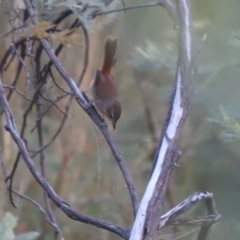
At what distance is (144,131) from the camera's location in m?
2.75

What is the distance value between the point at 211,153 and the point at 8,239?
576mm

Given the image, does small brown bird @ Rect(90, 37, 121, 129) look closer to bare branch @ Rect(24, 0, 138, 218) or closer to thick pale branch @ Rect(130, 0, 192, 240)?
bare branch @ Rect(24, 0, 138, 218)

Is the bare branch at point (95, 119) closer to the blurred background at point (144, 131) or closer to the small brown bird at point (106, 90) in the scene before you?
the blurred background at point (144, 131)

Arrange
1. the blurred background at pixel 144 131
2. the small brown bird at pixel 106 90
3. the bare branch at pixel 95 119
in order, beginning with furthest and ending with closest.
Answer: the small brown bird at pixel 106 90 < the blurred background at pixel 144 131 < the bare branch at pixel 95 119

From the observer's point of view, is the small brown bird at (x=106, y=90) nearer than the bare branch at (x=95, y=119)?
No

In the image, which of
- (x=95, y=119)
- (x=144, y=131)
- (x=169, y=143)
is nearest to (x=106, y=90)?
(x=95, y=119)

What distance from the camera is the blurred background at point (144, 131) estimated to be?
121 centimetres

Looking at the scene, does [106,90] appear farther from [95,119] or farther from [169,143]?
[169,143]

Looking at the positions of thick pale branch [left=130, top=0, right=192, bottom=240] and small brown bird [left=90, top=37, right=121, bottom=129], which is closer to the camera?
thick pale branch [left=130, top=0, right=192, bottom=240]

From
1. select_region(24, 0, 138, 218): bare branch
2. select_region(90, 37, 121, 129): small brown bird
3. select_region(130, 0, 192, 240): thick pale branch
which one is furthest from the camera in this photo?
select_region(90, 37, 121, 129): small brown bird

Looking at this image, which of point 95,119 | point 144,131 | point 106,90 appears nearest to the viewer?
point 95,119

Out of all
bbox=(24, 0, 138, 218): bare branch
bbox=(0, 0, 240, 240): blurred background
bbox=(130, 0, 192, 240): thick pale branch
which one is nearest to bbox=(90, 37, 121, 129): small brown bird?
bbox=(0, 0, 240, 240): blurred background

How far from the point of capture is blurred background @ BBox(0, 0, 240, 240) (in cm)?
121

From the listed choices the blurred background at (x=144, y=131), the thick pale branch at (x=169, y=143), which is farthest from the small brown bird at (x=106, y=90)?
the thick pale branch at (x=169, y=143)
